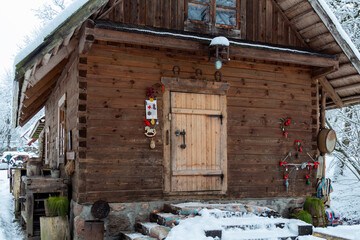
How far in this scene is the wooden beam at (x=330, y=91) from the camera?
441 inches

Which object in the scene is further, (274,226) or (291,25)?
(291,25)

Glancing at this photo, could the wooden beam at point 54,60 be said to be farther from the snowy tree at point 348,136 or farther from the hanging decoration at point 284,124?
the snowy tree at point 348,136

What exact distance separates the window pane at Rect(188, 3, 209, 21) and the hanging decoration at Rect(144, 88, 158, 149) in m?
2.10

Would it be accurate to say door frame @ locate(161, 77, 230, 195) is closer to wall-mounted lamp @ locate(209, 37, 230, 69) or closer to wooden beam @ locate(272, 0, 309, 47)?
wall-mounted lamp @ locate(209, 37, 230, 69)

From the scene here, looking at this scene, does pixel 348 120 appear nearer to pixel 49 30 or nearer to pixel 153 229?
pixel 153 229

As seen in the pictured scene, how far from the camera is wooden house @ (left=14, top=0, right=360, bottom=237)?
798 cm

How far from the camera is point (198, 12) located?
9.32m

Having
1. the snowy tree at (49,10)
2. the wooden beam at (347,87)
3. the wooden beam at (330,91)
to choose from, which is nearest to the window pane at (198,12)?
the wooden beam at (330,91)

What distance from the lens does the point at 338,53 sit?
995 centimetres

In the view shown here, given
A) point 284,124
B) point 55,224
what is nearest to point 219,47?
point 284,124

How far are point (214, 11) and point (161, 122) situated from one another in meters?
2.99

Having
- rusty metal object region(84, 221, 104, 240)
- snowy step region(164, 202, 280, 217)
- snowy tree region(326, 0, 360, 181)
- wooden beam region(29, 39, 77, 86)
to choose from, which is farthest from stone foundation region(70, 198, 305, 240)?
snowy tree region(326, 0, 360, 181)

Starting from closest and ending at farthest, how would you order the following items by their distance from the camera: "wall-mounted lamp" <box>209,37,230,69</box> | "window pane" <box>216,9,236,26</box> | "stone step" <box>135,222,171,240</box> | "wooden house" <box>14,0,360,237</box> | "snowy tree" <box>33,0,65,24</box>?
"stone step" <box>135,222,171,240</box> → "wooden house" <box>14,0,360,237</box> → "wall-mounted lamp" <box>209,37,230,69</box> → "window pane" <box>216,9,236,26</box> → "snowy tree" <box>33,0,65,24</box>

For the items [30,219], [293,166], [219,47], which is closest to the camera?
[219,47]
